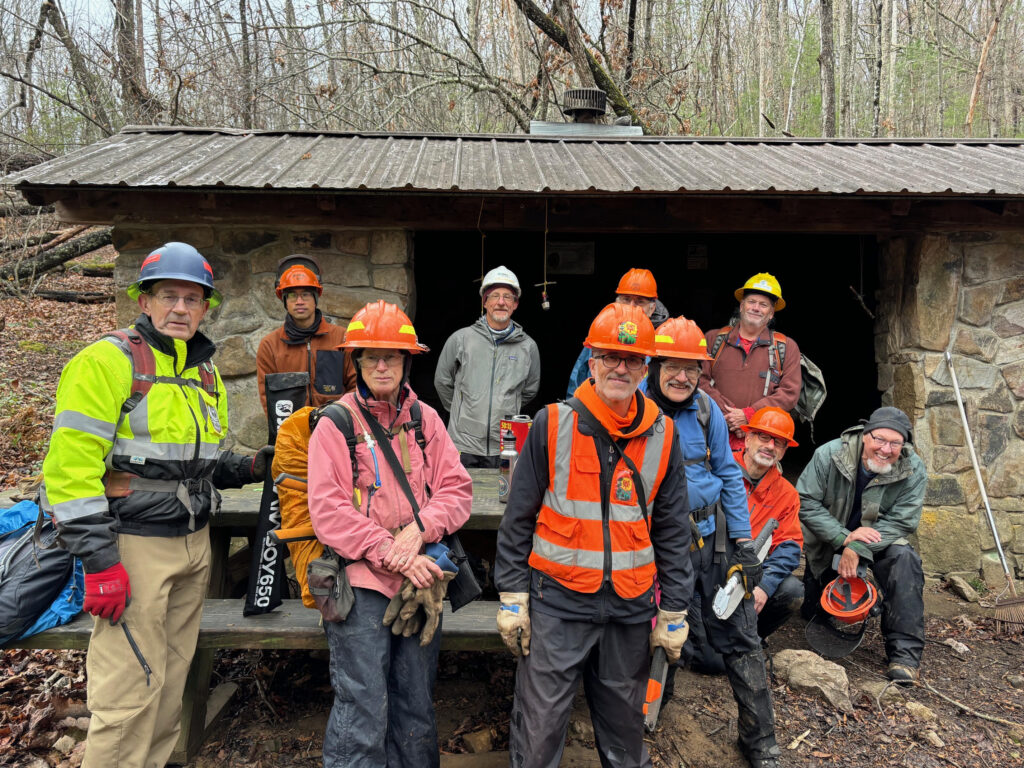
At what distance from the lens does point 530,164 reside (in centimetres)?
491

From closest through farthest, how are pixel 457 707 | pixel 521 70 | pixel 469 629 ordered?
1. pixel 469 629
2. pixel 457 707
3. pixel 521 70

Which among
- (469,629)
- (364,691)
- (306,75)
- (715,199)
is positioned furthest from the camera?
(306,75)

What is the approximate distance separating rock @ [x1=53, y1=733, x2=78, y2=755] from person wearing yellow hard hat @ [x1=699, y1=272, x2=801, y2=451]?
3.74 m

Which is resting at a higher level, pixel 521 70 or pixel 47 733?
pixel 521 70

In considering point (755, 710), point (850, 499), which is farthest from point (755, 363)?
point (755, 710)

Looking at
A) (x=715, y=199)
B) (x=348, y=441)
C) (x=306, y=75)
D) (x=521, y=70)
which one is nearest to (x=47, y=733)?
(x=348, y=441)

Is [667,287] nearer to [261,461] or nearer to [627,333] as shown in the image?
[627,333]

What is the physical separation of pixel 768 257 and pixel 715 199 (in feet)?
10.7

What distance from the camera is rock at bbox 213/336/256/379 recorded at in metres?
4.70

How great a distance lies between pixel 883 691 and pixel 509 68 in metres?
13.8

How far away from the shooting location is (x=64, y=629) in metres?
2.87

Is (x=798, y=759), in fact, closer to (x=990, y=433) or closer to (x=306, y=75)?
(x=990, y=433)

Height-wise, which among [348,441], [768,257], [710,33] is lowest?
[348,441]

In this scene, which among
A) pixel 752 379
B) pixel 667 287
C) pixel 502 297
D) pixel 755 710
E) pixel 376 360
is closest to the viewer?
pixel 376 360
